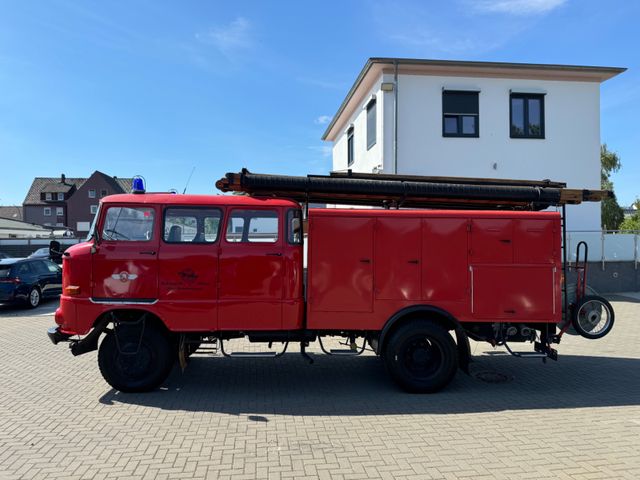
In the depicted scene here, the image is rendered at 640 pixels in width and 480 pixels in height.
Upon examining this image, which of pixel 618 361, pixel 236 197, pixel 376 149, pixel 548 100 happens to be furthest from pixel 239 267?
pixel 548 100

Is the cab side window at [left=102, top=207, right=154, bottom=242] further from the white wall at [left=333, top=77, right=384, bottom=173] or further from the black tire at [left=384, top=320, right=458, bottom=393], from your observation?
the white wall at [left=333, top=77, right=384, bottom=173]

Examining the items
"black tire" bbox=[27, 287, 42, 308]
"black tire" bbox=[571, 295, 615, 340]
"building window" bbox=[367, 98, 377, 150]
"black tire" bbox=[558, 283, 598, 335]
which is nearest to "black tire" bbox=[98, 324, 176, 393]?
"black tire" bbox=[558, 283, 598, 335]

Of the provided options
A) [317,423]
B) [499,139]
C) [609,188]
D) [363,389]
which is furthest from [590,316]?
[609,188]

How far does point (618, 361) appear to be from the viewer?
7336mm

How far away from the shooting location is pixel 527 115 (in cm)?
1565

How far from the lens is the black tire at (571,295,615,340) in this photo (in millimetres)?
6117

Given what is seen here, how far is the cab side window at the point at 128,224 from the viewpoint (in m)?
5.69

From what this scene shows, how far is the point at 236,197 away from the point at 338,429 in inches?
125

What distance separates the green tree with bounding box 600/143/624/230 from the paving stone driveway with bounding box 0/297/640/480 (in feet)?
101

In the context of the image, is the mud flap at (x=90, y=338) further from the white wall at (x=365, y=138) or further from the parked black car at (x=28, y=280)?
the white wall at (x=365, y=138)

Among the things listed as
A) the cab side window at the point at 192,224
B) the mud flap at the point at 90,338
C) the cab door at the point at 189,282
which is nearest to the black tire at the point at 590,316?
the cab door at the point at 189,282

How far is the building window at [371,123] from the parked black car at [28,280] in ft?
39.6

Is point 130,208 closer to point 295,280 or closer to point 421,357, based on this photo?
point 295,280

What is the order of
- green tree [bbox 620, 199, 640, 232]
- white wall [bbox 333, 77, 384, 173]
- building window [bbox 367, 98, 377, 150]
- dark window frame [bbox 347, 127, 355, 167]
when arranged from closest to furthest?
white wall [bbox 333, 77, 384, 173] < building window [bbox 367, 98, 377, 150] < dark window frame [bbox 347, 127, 355, 167] < green tree [bbox 620, 199, 640, 232]
